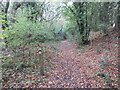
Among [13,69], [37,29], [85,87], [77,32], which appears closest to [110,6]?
[77,32]

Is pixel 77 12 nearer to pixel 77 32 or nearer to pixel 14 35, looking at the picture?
pixel 77 32

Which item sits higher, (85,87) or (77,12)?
(77,12)

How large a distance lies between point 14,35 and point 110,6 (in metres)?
10.1

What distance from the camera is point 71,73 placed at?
5.16 metres

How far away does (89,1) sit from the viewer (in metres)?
9.99

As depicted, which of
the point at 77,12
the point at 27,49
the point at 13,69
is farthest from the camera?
the point at 77,12

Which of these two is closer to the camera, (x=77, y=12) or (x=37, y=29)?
(x=37, y=29)

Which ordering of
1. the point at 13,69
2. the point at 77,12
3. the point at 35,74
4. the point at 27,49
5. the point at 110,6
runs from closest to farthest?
the point at 35,74 → the point at 13,69 → the point at 27,49 → the point at 110,6 → the point at 77,12

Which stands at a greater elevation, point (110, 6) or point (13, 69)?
point (110, 6)

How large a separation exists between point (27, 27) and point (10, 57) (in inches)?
86.2

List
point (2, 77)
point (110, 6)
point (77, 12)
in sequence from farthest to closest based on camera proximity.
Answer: point (77, 12) < point (110, 6) < point (2, 77)

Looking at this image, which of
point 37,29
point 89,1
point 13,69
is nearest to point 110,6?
point 89,1

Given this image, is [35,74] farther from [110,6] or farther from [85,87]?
[110,6]

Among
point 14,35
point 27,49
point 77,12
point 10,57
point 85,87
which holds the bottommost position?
point 85,87
